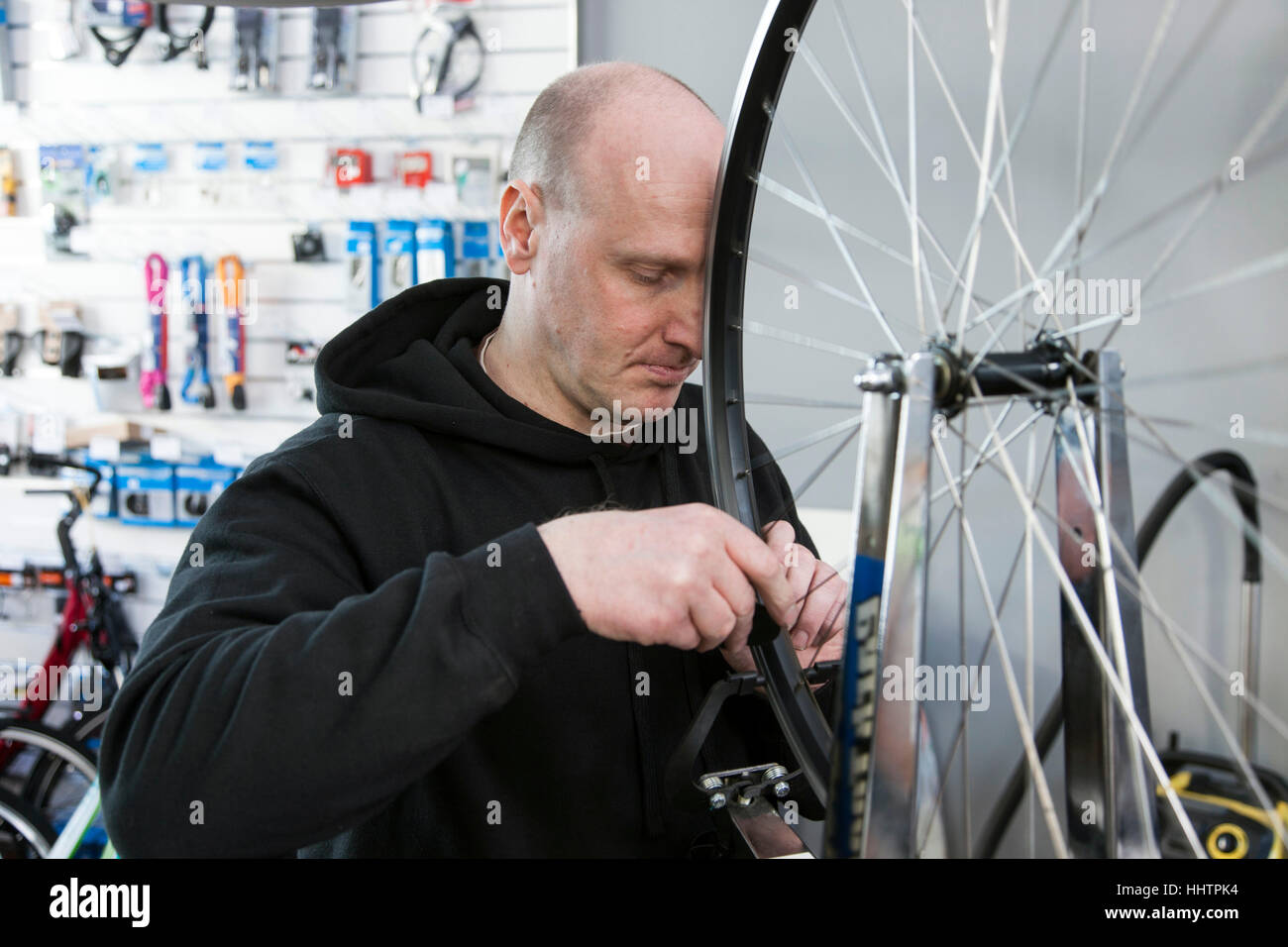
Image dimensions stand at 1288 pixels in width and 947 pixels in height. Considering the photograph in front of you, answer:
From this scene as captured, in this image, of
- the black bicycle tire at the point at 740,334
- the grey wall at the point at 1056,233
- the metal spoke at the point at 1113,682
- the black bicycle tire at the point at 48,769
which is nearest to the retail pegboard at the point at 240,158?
the grey wall at the point at 1056,233

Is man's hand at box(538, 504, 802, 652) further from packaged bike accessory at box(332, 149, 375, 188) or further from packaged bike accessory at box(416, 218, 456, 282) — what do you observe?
packaged bike accessory at box(332, 149, 375, 188)

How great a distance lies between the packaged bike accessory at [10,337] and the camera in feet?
7.89

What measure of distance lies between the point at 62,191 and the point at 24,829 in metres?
1.55

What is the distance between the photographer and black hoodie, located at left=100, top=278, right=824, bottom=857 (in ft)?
1.77

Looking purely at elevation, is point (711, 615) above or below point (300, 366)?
below

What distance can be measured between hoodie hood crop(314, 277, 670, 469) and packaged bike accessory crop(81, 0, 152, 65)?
70.3 inches

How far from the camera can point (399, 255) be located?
2.08 meters

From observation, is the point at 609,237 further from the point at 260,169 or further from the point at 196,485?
the point at 196,485

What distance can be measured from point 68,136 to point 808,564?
245 cm

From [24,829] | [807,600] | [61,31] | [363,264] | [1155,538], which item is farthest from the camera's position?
[61,31]

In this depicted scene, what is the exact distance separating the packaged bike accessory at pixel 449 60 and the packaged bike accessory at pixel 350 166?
185mm

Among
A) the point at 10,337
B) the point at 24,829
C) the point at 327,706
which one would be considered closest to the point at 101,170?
the point at 10,337
